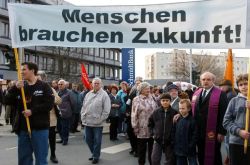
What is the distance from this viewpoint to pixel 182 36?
6.33m

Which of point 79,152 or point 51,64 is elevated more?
point 51,64

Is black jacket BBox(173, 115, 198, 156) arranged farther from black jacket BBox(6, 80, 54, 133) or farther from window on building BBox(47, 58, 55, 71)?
window on building BBox(47, 58, 55, 71)

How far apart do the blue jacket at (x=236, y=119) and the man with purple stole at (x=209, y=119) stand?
1.06 metres

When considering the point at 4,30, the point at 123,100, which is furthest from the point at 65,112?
the point at 4,30

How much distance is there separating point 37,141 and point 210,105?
2.61m

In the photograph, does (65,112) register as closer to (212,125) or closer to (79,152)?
(79,152)

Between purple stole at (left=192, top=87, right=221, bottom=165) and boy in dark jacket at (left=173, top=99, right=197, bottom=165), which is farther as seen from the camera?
boy in dark jacket at (left=173, top=99, right=197, bottom=165)

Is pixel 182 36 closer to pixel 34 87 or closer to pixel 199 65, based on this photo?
→ pixel 34 87

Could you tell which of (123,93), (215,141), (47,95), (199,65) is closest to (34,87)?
(47,95)

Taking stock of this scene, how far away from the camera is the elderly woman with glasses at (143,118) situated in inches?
328

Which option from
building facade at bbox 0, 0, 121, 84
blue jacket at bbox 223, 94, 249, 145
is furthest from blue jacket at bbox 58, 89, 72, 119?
building facade at bbox 0, 0, 121, 84

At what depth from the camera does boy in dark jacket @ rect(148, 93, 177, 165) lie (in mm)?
7203

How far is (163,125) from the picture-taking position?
287 inches

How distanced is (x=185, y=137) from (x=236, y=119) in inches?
59.6
